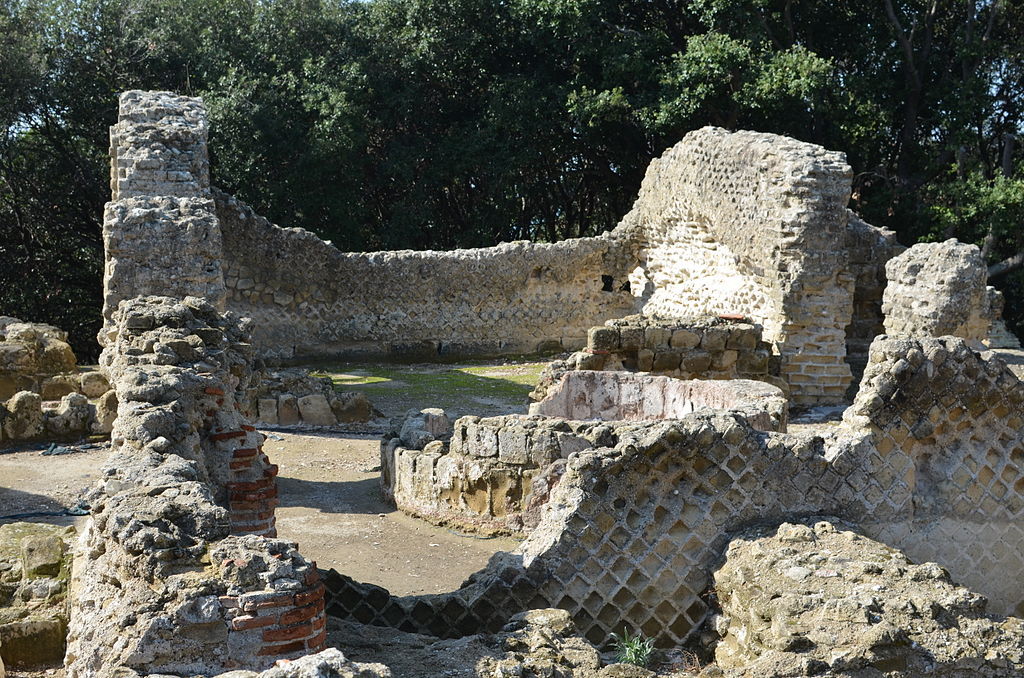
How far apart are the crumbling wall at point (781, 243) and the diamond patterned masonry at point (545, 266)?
2 centimetres

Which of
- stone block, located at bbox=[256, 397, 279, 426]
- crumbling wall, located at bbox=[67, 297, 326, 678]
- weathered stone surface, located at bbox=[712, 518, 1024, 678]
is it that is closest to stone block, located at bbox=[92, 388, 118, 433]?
stone block, located at bbox=[256, 397, 279, 426]

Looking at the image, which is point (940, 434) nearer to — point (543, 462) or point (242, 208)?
point (543, 462)

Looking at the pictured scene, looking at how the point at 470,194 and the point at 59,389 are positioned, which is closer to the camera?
the point at 59,389

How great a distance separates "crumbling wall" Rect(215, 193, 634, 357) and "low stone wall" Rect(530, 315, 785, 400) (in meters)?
5.96

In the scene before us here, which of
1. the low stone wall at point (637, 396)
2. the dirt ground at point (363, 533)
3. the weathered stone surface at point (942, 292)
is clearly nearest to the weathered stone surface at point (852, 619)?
the dirt ground at point (363, 533)

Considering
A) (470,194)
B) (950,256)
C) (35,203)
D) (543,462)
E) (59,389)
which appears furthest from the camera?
(470,194)

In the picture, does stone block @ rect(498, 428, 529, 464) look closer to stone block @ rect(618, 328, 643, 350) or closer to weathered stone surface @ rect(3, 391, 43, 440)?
stone block @ rect(618, 328, 643, 350)

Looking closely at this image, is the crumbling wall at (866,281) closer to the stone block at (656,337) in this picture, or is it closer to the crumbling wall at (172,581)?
the stone block at (656,337)

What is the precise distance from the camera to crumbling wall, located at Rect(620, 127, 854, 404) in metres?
13.4

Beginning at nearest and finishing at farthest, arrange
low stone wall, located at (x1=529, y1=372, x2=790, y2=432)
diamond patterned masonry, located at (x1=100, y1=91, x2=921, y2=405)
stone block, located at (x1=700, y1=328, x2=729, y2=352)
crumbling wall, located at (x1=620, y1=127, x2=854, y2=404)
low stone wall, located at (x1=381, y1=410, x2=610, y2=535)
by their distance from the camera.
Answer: low stone wall, located at (x1=381, y1=410, x2=610, y2=535)
low stone wall, located at (x1=529, y1=372, x2=790, y2=432)
diamond patterned masonry, located at (x1=100, y1=91, x2=921, y2=405)
stone block, located at (x1=700, y1=328, x2=729, y2=352)
crumbling wall, located at (x1=620, y1=127, x2=854, y2=404)

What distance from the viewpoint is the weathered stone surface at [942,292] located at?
13023 millimetres

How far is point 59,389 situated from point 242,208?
4776mm

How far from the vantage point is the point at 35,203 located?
2011 cm

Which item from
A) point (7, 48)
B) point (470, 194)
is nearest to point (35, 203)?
point (7, 48)
